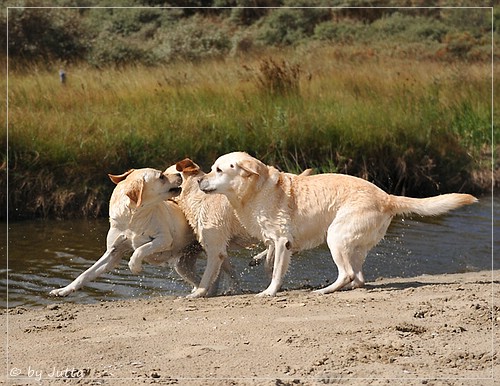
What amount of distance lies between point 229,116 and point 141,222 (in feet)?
22.8

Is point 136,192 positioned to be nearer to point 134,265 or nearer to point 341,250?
point 134,265

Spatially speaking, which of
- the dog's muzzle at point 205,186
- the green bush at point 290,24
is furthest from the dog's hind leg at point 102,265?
the green bush at point 290,24

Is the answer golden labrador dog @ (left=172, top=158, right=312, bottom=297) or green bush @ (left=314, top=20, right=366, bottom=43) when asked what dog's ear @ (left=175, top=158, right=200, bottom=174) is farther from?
green bush @ (left=314, top=20, right=366, bottom=43)

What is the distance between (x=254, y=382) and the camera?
605cm

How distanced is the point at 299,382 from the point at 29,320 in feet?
10.1

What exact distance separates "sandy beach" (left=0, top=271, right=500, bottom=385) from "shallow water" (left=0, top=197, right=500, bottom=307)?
1.19 meters

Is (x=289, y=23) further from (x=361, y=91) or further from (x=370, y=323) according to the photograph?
(x=370, y=323)

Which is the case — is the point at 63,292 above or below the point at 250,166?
below

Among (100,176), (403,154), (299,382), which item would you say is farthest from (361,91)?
(299,382)

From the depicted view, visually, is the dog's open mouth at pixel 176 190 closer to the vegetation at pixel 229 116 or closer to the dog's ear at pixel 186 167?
the dog's ear at pixel 186 167

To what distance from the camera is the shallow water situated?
10.2m

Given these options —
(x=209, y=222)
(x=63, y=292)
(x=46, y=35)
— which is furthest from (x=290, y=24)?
(x=63, y=292)

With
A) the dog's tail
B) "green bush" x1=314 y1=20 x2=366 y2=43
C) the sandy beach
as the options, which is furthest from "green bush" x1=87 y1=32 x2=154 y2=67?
the sandy beach

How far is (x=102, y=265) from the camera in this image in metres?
9.11
